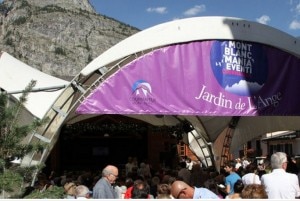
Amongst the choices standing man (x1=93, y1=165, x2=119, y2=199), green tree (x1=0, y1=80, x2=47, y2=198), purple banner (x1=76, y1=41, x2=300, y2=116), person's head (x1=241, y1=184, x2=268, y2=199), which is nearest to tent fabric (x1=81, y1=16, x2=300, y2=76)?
purple banner (x1=76, y1=41, x2=300, y2=116)

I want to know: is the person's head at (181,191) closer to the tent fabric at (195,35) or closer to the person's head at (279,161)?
the person's head at (279,161)

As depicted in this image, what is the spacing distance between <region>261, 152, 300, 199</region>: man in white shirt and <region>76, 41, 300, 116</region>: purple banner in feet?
16.7

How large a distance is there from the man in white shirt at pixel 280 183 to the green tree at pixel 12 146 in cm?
279

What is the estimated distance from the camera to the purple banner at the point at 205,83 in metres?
10.6

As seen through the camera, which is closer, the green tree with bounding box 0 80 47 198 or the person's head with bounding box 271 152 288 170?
the green tree with bounding box 0 80 47 198

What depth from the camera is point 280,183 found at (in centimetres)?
564

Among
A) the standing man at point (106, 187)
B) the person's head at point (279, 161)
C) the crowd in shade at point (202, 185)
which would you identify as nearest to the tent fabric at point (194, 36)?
the crowd in shade at point (202, 185)

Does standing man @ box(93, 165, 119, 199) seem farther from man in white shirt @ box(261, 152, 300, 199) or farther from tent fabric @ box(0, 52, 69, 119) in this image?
tent fabric @ box(0, 52, 69, 119)

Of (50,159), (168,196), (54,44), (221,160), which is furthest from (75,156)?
(54,44)

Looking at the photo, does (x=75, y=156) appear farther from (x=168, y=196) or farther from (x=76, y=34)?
(x=76, y=34)

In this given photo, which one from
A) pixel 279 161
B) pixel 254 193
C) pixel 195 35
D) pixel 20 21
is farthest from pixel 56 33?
pixel 254 193

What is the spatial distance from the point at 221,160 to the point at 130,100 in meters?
8.04

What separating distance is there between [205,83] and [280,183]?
18.0 ft

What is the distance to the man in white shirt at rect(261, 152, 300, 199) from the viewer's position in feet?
18.4
